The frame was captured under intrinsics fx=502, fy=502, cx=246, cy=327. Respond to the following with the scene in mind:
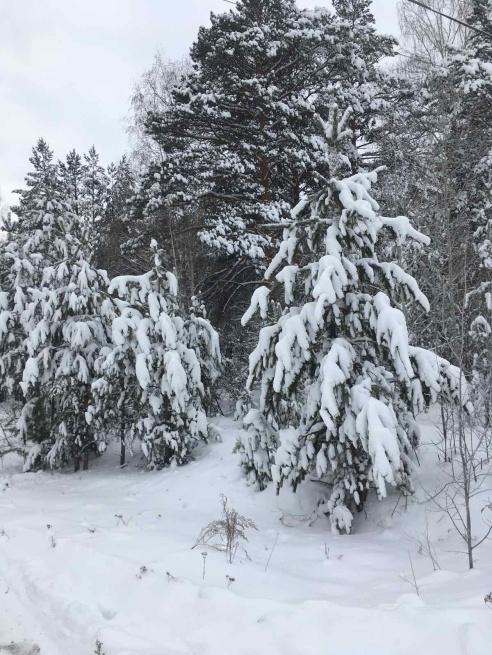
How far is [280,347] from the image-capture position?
5340mm

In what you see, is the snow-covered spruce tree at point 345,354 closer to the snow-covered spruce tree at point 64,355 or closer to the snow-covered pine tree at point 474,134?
the snow-covered spruce tree at point 64,355

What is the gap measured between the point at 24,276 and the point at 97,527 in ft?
25.0

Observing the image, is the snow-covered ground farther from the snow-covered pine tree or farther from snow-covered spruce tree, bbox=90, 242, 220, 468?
the snow-covered pine tree

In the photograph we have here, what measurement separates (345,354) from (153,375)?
15.2 ft

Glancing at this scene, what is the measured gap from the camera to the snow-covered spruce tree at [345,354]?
5176 millimetres

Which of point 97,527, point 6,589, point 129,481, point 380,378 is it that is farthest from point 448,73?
point 6,589

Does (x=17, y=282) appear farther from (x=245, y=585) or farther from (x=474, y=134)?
(x=474, y=134)

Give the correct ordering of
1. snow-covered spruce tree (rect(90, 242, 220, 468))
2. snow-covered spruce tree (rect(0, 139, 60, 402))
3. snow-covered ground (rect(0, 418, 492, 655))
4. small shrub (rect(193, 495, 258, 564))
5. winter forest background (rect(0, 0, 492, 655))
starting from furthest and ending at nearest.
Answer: snow-covered spruce tree (rect(0, 139, 60, 402))
snow-covered spruce tree (rect(90, 242, 220, 468))
small shrub (rect(193, 495, 258, 564))
winter forest background (rect(0, 0, 492, 655))
snow-covered ground (rect(0, 418, 492, 655))

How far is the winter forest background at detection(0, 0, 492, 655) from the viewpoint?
4.36m

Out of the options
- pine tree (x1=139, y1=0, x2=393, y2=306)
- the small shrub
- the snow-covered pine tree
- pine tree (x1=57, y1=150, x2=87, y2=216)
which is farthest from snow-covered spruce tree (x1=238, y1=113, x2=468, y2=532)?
pine tree (x1=57, y1=150, x2=87, y2=216)

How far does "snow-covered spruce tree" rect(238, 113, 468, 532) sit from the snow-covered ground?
62cm

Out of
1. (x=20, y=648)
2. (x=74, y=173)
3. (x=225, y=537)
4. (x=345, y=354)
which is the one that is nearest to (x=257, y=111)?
(x=345, y=354)

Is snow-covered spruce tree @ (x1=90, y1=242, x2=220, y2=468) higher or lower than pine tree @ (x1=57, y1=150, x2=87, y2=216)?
lower

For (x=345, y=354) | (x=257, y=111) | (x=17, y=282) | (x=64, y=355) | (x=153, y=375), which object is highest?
(x=257, y=111)
